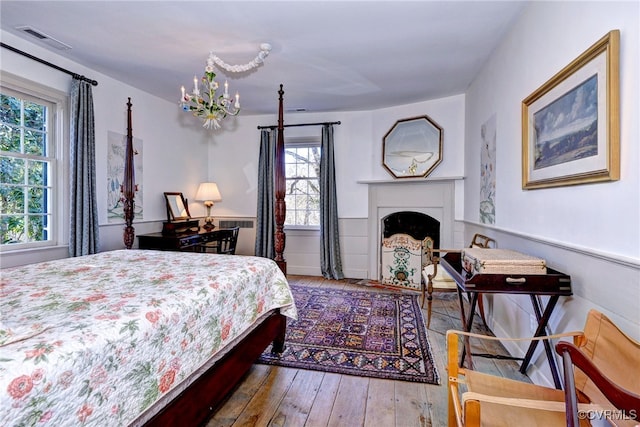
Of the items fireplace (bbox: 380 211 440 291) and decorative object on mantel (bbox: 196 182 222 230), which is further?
decorative object on mantel (bbox: 196 182 222 230)

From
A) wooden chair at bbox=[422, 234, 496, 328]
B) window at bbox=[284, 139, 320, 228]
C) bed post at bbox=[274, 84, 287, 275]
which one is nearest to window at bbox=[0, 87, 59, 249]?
bed post at bbox=[274, 84, 287, 275]

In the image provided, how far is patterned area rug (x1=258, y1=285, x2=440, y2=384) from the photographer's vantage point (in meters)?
2.20

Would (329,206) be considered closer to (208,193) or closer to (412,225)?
(412,225)

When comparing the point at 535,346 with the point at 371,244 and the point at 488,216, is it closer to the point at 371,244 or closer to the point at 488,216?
the point at 488,216

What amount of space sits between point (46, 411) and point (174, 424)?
597mm

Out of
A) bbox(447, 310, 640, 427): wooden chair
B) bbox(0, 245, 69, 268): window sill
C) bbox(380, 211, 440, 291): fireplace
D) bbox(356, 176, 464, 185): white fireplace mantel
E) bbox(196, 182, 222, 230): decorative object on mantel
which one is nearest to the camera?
bbox(447, 310, 640, 427): wooden chair

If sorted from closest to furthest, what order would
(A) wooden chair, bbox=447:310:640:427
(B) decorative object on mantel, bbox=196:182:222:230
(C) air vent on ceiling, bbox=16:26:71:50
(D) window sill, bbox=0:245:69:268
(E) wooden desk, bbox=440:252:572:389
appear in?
(A) wooden chair, bbox=447:310:640:427 < (E) wooden desk, bbox=440:252:572:389 < (C) air vent on ceiling, bbox=16:26:71:50 < (D) window sill, bbox=0:245:69:268 < (B) decorative object on mantel, bbox=196:182:222:230

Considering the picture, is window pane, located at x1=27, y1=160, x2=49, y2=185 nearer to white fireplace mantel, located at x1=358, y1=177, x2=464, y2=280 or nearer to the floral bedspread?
the floral bedspread

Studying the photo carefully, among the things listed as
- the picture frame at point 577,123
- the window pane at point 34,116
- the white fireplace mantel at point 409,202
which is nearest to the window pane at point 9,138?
the window pane at point 34,116

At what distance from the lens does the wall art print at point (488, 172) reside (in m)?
2.81

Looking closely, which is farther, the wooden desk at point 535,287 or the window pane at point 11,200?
the window pane at point 11,200

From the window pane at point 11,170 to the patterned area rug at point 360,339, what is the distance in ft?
8.78

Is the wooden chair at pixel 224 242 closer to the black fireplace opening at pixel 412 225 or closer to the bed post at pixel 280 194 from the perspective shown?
the bed post at pixel 280 194

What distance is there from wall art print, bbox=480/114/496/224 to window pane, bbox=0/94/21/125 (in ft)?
14.0
